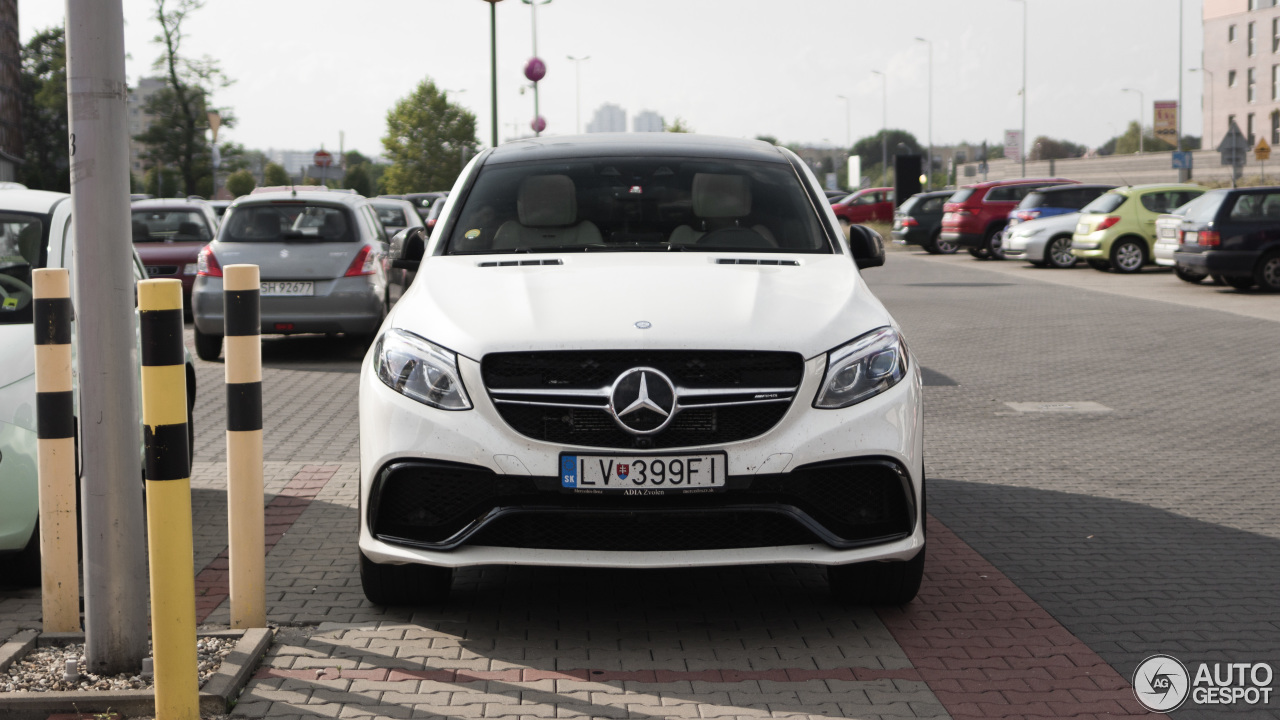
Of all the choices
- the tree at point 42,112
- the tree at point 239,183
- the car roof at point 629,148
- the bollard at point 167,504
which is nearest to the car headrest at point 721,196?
the car roof at point 629,148

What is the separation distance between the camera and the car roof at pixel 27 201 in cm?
600

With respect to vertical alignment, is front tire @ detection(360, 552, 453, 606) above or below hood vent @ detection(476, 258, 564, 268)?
below

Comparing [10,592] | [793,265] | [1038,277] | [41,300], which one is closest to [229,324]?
[41,300]

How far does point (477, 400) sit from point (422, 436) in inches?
7.9

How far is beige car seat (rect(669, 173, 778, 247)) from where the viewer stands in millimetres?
5844

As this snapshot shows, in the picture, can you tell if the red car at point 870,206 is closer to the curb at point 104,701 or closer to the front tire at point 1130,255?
the front tire at point 1130,255

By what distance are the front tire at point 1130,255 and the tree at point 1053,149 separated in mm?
128453

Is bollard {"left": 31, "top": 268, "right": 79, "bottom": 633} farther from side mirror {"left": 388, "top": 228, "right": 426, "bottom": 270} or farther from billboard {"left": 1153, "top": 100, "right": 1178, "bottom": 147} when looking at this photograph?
billboard {"left": 1153, "top": 100, "right": 1178, "bottom": 147}

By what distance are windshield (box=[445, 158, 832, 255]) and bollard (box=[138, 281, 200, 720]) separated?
200 cm

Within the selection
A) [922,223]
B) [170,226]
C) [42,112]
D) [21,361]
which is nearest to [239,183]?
[42,112]

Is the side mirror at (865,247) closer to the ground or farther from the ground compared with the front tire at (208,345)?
farther from the ground

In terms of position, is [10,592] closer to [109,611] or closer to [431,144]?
[109,611]

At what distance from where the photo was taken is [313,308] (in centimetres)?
1377

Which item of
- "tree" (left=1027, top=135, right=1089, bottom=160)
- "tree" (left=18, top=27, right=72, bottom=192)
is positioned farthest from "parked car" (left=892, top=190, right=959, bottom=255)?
"tree" (left=1027, top=135, right=1089, bottom=160)
